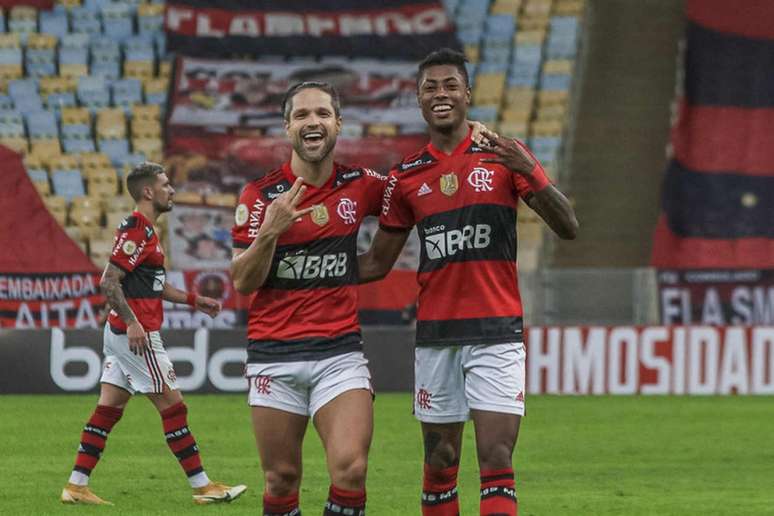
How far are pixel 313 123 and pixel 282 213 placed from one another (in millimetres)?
424

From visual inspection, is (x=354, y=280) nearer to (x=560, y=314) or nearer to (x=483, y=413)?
(x=483, y=413)

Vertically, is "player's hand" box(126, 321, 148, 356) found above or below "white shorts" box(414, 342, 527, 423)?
above

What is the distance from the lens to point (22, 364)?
17.8m

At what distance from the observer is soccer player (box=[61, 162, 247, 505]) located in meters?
9.98

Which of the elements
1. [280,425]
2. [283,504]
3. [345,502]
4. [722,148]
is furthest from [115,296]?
[722,148]

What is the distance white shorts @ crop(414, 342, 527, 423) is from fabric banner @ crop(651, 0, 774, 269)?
50.4 feet

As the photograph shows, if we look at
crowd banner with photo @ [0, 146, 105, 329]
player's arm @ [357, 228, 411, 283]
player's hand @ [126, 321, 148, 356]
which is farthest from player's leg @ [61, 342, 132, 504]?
crowd banner with photo @ [0, 146, 105, 329]

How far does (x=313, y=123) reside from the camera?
6609 millimetres

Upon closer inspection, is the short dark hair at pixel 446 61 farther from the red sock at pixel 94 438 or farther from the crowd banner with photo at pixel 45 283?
the crowd banner with photo at pixel 45 283

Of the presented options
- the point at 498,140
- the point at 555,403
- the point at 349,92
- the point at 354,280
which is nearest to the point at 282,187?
the point at 354,280

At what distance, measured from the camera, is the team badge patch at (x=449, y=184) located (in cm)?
698

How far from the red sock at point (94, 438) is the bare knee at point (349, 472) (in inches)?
155

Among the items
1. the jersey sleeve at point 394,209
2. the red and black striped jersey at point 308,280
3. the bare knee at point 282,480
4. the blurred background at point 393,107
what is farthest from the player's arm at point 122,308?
the blurred background at point 393,107

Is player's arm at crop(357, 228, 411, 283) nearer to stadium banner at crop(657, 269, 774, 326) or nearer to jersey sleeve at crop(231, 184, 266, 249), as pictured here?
jersey sleeve at crop(231, 184, 266, 249)
